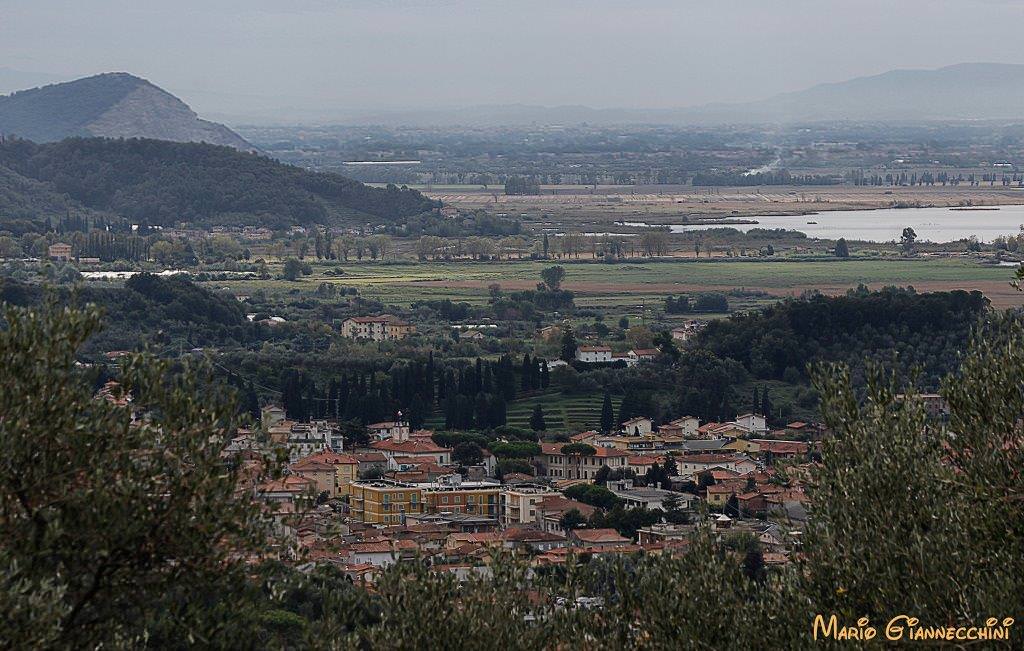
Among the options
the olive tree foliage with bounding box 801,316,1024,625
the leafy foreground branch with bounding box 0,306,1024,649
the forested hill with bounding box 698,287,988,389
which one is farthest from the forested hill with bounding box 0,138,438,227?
the olive tree foliage with bounding box 801,316,1024,625

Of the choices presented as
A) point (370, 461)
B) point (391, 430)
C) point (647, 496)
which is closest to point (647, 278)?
point (391, 430)

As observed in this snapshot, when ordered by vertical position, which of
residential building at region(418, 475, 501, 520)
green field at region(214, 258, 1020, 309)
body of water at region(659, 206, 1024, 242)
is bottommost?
body of water at region(659, 206, 1024, 242)

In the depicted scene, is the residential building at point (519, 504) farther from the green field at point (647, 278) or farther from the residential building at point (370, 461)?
the green field at point (647, 278)

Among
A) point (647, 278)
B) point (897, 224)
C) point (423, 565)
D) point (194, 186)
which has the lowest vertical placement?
point (897, 224)

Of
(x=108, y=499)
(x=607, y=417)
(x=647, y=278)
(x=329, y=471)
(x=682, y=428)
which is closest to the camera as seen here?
(x=108, y=499)

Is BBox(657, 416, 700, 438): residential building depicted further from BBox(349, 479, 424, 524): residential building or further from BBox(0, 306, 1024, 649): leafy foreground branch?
BBox(0, 306, 1024, 649): leafy foreground branch

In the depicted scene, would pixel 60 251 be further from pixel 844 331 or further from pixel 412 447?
pixel 412 447
